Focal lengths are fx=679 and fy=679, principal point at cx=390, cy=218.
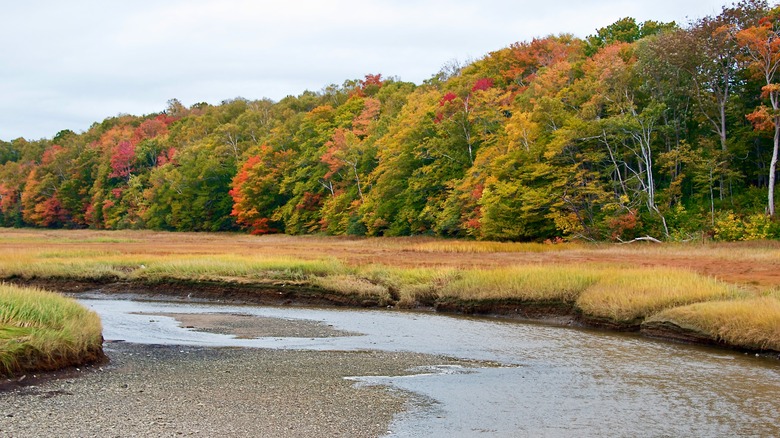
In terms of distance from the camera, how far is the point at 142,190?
113125 mm

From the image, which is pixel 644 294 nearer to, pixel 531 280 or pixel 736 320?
pixel 736 320

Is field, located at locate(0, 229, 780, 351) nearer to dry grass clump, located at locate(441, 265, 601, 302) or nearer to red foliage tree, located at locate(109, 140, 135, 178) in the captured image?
dry grass clump, located at locate(441, 265, 601, 302)

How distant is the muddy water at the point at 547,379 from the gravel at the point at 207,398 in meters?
0.83

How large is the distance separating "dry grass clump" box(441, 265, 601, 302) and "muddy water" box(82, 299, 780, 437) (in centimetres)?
188

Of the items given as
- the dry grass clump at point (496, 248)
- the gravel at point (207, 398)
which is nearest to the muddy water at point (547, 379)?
the gravel at point (207, 398)

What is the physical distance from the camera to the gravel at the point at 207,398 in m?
10.2

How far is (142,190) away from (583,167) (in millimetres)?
84014

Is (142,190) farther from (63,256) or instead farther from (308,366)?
(308,366)

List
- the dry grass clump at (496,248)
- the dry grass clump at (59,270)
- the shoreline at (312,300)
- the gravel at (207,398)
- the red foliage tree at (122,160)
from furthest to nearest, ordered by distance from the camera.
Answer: the red foliage tree at (122,160) → the dry grass clump at (496,248) → the dry grass clump at (59,270) → the shoreline at (312,300) → the gravel at (207,398)

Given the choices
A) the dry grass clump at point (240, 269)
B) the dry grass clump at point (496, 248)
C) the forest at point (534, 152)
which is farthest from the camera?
the forest at point (534, 152)

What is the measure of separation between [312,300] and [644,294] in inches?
536

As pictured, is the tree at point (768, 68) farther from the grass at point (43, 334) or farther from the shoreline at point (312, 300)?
the grass at point (43, 334)

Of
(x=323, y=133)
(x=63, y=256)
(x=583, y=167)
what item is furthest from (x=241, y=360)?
(x=323, y=133)

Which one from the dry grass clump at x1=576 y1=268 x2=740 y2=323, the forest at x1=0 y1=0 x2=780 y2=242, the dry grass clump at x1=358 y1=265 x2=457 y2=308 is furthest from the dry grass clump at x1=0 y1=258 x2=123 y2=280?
the forest at x1=0 y1=0 x2=780 y2=242
